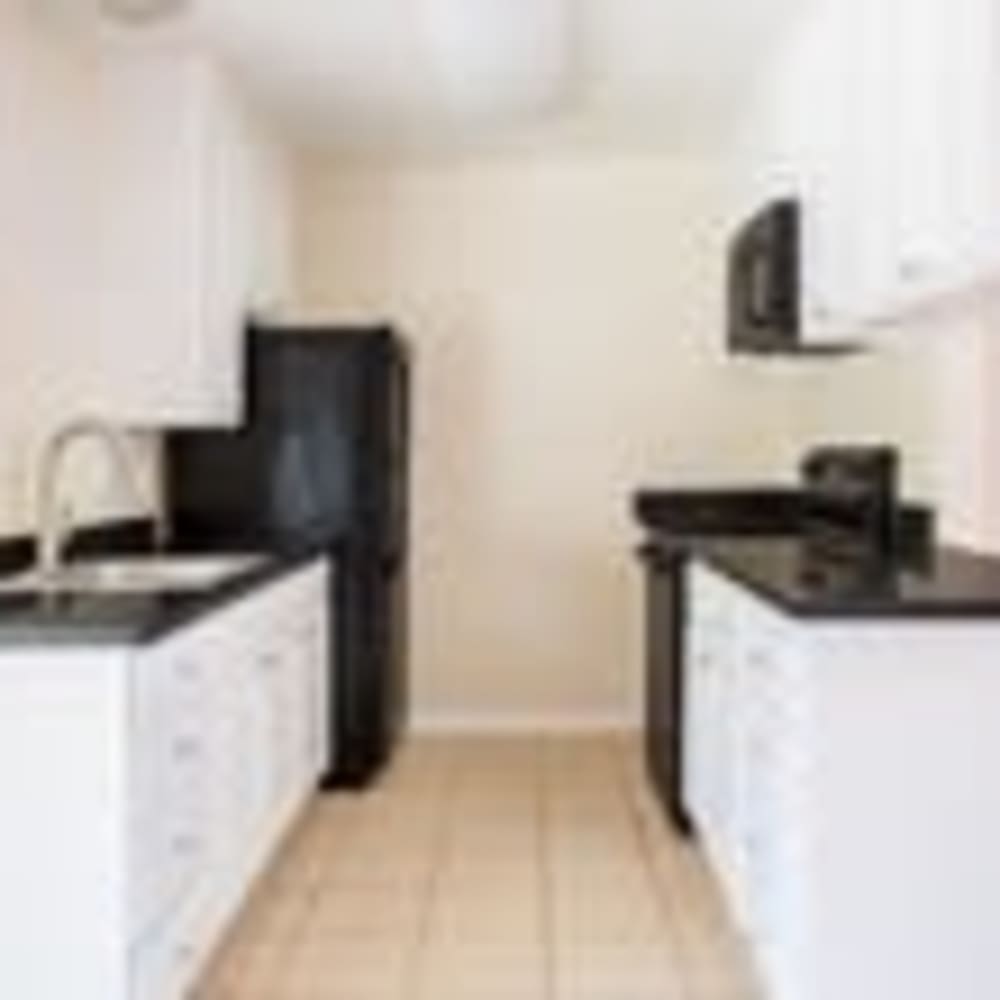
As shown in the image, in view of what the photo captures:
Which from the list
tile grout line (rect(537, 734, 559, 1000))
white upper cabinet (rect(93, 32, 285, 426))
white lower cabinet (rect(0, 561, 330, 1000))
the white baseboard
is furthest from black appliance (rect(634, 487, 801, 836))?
white lower cabinet (rect(0, 561, 330, 1000))

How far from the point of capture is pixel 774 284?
15.6ft

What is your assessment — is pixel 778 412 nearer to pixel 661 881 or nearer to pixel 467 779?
pixel 467 779

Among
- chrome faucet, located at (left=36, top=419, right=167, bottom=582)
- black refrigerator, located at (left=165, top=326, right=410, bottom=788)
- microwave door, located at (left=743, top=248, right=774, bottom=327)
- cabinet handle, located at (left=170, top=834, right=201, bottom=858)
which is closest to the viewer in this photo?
cabinet handle, located at (left=170, top=834, right=201, bottom=858)

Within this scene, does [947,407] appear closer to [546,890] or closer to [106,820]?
[546,890]

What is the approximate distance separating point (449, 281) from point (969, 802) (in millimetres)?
4088

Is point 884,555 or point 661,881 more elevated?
point 884,555

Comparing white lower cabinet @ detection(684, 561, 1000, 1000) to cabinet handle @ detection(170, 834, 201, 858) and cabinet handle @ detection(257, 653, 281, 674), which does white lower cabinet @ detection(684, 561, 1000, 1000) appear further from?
cabinet handle @ detection(257, 653, 281, 674)

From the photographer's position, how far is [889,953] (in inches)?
118

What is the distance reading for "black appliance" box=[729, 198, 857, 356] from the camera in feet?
15.5

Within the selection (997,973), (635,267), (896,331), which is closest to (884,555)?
(896,331)

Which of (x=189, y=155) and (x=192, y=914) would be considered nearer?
(x=192, y=914)

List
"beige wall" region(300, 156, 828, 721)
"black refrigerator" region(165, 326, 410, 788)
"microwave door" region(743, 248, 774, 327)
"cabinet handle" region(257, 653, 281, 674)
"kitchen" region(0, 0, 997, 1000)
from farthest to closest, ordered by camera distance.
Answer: "beige wall" region(300, 156, 828, 721)
"black refrigerator" region(165, 326, 410, 788)
"microwave door" region(743, 248, 774, 327)
"cabinet handle" region(257, 653, 281, 674)
"kitchen" region(0, 0, 997, 1000)

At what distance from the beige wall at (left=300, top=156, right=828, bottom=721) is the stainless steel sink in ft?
5.89

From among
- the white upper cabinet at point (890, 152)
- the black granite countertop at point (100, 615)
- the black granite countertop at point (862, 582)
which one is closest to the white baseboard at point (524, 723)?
the black granite countertop at point (862, 582)
